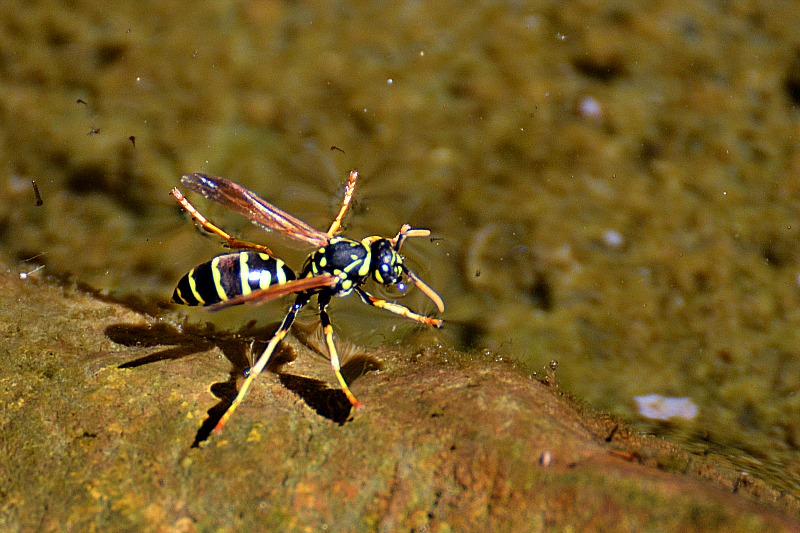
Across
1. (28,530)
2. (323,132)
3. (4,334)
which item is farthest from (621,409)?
(4,334)

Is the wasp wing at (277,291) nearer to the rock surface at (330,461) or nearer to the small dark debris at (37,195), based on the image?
the rock surface at (330,461)

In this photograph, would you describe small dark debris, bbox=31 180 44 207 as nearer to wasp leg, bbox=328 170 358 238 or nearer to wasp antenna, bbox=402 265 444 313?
wasp leg, bbox=328 170 358 238

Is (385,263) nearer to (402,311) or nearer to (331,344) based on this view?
(402,311)

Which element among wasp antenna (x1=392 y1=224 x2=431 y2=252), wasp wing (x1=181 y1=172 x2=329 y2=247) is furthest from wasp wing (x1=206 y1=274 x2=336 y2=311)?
wasp antenna (x1=392 y1=224 x2=431 y2=252)

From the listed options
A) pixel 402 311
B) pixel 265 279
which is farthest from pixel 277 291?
pixel 402 311

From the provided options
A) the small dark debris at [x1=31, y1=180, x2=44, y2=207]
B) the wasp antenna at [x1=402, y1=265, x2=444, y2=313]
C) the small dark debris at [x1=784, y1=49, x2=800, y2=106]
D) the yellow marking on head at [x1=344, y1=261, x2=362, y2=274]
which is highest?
the small dark debris at [x1=784, y1=49, x2=800, y2=106]

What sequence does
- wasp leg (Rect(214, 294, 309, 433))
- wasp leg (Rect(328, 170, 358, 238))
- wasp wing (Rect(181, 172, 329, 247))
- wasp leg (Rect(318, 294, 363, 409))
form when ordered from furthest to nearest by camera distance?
1. wasp leg (Rect(328, 170, 358, 238))
2. wasp wing (Rect(181, 172, 329, 247))
3. wasp leg (Rect(318, 294, 363, 409))
4. wasp leg (Rect(214, 294, 309, 433))
